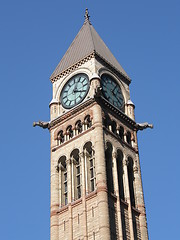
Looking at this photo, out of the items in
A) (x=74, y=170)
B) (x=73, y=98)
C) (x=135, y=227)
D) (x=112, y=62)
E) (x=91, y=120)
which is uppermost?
(x=112, y=62)

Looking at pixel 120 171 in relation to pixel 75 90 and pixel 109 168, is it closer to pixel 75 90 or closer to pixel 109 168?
pixel 109 168

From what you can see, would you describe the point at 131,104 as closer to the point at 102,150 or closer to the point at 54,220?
the point at 102,150

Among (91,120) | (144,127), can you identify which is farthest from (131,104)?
(91,120)

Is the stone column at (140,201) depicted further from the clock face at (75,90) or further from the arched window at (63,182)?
the clock face at (75,90)

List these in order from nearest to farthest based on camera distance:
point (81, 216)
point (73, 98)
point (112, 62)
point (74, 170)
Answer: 1. point (81, 216)
2. point (74, 170)
3. point (73, 98)
4. point (112, 62)

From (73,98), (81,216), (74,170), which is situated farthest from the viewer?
(73,98)

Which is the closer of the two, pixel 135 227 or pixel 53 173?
pixel 135 227

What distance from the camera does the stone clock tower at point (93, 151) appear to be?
50.3m

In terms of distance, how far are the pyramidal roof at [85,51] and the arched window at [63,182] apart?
399 inches

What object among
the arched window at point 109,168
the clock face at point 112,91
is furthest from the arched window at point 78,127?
the clock face at point 112,91

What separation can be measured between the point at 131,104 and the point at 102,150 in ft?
30.5

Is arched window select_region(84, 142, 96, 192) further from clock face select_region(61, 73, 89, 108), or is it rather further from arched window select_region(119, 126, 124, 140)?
clock face select_region(61, 73, 89, 108)

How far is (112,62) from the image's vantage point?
62062 mm

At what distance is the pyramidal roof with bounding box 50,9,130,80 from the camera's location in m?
60.7
